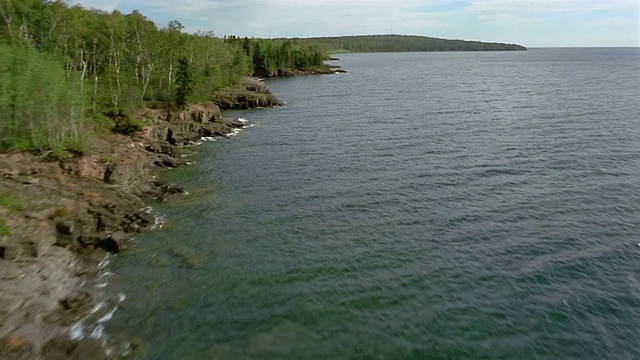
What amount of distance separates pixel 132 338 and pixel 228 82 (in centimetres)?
9804

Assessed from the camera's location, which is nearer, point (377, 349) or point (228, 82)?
point (377, 349)

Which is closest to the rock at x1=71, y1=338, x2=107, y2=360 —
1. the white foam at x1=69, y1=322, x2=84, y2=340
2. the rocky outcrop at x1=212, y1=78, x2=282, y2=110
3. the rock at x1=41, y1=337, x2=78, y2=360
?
the rock at x1=41, y1=337, x2=78, y2=360

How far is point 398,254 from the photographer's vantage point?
1168 inches

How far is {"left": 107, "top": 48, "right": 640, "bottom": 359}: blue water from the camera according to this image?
21.7 m

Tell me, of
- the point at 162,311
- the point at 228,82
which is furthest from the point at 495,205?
the point at 228,82

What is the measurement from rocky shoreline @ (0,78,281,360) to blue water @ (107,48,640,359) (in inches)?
82.5

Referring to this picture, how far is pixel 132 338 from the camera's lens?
860 inches

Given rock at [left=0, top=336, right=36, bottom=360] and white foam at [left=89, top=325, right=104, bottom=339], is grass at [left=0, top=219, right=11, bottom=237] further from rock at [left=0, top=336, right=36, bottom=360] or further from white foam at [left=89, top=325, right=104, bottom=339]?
white foam at [left=89, top=325, right=104, bottom=339]

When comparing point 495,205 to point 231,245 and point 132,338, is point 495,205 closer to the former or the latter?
point 231,245

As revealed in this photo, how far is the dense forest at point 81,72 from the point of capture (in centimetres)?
3938

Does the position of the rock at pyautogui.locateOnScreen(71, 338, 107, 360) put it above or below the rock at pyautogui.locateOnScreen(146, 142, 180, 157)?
below

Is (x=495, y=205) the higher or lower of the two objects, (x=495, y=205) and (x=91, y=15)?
the lower

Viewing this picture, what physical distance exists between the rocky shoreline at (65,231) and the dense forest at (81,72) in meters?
3.03

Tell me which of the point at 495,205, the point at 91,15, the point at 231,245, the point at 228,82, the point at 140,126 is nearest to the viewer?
the point at 231,245
